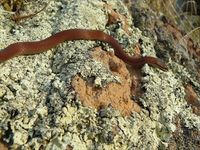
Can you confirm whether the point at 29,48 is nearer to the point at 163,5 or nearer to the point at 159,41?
the point at 159,41

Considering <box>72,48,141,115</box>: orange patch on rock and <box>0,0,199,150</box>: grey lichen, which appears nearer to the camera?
<box>0,0,199,150</box>: grey lichen

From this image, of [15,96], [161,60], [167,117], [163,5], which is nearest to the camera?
[15,96]

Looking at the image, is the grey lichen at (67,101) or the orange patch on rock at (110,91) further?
the orange patch on rock at (110,91)

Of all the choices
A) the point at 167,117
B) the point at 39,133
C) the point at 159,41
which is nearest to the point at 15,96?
the point at 39,133

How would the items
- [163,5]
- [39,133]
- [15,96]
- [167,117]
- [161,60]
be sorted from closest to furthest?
[39,133], [15,96], [167,117], [161,60], [163,5]

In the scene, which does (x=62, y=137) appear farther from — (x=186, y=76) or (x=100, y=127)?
(x=186, y=76)

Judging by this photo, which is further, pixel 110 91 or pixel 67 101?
pixel 110 91

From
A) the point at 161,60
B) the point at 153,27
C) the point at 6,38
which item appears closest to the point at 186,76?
the point at 161,60

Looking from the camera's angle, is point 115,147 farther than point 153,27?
No
